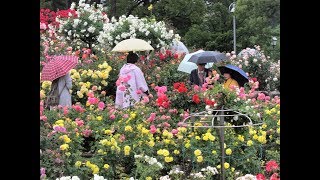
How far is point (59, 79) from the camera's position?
7.78 m

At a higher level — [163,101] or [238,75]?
[238,75]

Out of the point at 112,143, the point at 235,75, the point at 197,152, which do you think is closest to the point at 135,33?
the point at 235,75

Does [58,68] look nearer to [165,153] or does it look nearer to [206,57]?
[165,153]

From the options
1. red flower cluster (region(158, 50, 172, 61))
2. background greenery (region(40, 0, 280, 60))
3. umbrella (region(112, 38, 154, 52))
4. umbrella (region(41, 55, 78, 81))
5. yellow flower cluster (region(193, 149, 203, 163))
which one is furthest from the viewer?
background greenery (region(40, 0, 280, 60))

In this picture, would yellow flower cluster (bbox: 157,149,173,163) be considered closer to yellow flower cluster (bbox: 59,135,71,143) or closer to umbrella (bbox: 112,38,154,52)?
yellow flower cluster (bbox: 59,135,71,143)

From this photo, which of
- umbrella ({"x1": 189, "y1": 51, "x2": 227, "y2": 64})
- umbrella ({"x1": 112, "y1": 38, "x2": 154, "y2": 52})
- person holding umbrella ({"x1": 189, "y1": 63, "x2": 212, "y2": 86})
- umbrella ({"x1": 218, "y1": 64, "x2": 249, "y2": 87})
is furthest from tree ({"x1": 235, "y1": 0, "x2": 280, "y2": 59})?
umbrella ({"x1": 218, "y1": 64, "x2": 249, "y2": 87})

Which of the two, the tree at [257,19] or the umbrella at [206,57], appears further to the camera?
the tree at [257,19]

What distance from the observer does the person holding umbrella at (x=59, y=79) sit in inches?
301

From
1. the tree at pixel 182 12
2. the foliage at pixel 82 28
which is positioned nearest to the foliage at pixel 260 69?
the foliage at pixel 82 28

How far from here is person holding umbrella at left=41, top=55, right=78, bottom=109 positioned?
25.1 feet

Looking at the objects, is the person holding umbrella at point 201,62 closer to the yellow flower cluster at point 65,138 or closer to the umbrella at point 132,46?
the umbrella at point 132,46
